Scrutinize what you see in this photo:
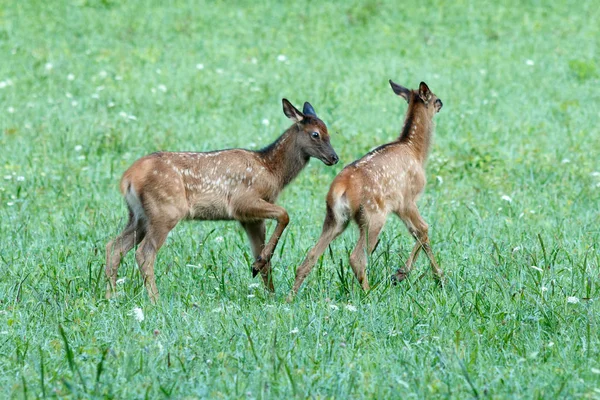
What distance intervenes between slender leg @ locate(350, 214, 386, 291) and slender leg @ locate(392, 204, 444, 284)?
220 mm

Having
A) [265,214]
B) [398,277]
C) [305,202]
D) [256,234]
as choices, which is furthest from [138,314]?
[305,202]

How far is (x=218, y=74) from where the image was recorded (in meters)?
14.5

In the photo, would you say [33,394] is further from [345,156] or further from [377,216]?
[345,156]

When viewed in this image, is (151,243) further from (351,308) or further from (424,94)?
(424,94)

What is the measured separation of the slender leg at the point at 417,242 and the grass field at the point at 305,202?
0.11 meters

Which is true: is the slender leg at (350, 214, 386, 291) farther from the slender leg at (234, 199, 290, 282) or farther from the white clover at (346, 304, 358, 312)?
the white clover at (346, 304, 358, 312)

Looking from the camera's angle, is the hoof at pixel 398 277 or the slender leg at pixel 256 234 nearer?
the hoof at pixel 398 277

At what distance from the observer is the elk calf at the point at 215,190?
732 centimetres

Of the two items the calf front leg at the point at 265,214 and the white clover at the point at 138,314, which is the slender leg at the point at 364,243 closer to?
the calf front leg at the point at 265,214

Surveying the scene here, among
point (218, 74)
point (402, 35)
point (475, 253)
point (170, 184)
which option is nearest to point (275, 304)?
point (170, 184)

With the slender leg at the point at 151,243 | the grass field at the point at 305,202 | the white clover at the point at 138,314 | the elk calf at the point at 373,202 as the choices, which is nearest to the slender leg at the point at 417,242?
the elk calf at the point at 373,202

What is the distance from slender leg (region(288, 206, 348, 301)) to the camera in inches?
276

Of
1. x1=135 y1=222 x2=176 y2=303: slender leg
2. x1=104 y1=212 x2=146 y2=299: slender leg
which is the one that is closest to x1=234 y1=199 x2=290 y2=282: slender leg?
x1=135 y1=222 x2=176 y2=303: slender leg

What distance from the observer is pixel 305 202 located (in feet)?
31.8
